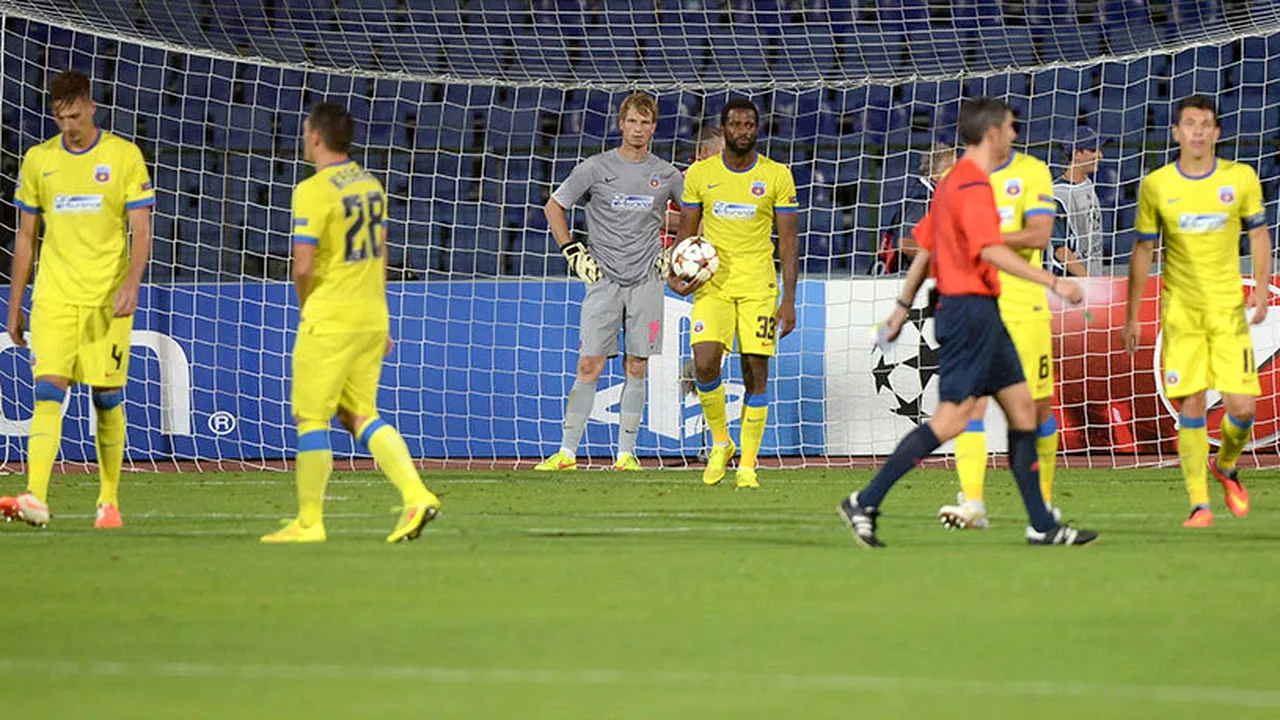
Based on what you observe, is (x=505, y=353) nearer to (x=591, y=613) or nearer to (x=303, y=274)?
(x=303, y=274)

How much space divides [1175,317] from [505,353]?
6.62m

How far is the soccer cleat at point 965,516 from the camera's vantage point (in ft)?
27.8

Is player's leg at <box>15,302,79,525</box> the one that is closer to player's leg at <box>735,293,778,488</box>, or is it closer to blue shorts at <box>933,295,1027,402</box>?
blue shorts at <box>933,295,1027,402</box>

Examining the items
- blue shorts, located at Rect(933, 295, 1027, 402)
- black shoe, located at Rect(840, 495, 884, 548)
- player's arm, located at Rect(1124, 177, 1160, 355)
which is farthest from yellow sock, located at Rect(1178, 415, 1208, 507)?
black shoe, located at Rect(840, 495, 884, 548)

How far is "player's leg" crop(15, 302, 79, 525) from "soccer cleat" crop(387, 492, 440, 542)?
1.81 metres

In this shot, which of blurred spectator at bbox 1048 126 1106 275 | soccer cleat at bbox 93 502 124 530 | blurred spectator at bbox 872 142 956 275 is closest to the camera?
soccer cleat at bbox 93 502 124 530

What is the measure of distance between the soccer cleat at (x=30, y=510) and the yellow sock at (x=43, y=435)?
12 cm

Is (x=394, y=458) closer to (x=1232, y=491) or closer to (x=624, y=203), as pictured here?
(x=1232, y=491)

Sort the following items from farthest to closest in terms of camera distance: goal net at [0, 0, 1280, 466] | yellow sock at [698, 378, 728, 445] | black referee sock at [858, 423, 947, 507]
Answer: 1. goal net at [0, 0, 1280, 466]
2. yellow sock at [698, 378, 728, 445]
3. black referee sock at [858, 423, 947, 507]

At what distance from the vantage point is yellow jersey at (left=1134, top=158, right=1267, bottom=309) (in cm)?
899

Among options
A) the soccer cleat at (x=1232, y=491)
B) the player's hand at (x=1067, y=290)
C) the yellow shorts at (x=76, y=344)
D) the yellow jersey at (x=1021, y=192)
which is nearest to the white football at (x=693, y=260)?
the yellow jersey at (x=1021, y=192)

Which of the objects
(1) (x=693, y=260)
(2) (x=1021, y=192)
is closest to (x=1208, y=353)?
(2) (x=1021, y=192)

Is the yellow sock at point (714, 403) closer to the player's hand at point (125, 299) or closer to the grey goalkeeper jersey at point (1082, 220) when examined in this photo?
the grey goalkeeper jersey at point (1082, 220)

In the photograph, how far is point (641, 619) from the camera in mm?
5629
